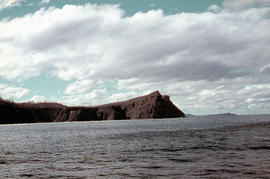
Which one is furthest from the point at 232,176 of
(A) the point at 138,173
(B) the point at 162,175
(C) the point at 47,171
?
(C) the point at 47,171

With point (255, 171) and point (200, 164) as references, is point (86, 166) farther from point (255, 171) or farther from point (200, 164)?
point (255, 171)

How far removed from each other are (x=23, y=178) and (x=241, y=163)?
Result: 672 inches

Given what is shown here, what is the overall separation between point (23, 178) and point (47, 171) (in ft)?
8.14

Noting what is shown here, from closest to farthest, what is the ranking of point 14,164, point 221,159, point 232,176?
point 232,176, point 221,159, point 14,164

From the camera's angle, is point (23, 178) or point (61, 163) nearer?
point (23, 178)

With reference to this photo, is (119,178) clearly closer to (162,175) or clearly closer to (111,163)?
(162,175)

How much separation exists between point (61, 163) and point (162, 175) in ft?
36.9

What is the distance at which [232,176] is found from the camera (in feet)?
58.5

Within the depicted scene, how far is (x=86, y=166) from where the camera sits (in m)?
23.5

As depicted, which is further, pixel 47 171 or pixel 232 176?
pixel 47 171

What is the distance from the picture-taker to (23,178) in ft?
65.2

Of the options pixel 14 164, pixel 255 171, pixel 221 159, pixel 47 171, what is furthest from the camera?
pixel 14 164

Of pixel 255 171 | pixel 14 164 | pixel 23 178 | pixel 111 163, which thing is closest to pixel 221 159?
pixel 255 171

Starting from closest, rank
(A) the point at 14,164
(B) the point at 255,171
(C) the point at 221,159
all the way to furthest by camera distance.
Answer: (B) the point at 255,171, (C) the point at 221,159, (A) the point at 14,164
